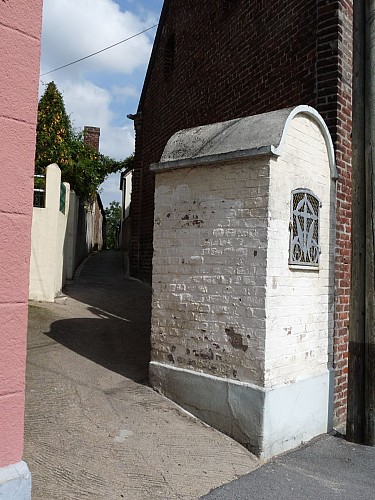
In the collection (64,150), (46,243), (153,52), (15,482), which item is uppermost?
(153,52)

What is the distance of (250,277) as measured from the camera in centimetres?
464

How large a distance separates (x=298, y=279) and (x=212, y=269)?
81cm

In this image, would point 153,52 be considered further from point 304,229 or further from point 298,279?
point 298,279

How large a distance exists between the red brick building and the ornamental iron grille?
0.55 meters

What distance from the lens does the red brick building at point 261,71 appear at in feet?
18.8

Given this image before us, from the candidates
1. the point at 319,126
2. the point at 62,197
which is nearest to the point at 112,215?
the point at 62,197

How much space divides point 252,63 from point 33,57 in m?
5.19

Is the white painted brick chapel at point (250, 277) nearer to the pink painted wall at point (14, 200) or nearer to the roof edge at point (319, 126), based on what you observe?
the roof edge at point (319, 126)

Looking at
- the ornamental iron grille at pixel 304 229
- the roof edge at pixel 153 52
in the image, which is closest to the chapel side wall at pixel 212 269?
the ornamental iron grille at pixel 304 229

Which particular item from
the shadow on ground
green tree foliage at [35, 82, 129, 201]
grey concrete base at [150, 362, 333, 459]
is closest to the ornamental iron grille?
grey concrete base at [150, 362, 333, 459]

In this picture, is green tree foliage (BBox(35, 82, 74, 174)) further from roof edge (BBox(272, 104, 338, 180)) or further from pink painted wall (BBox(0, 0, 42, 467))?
pink painted wall (BBox(0, 0, 42, 467))

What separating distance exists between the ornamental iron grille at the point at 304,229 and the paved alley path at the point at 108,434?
179 centimetres

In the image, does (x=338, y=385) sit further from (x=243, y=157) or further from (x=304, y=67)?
(x=304, y=67)

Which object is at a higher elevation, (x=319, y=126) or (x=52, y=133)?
(x=52, y=133)
